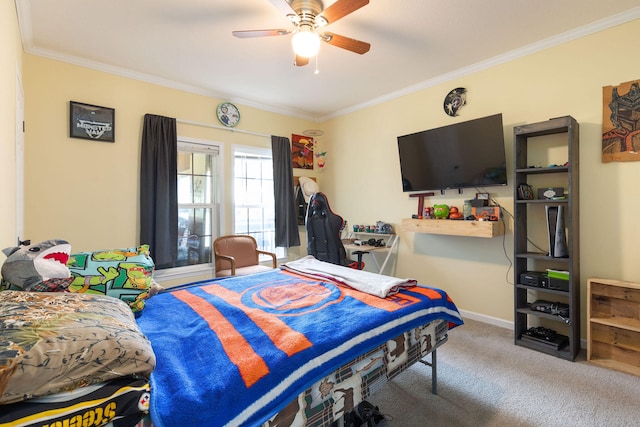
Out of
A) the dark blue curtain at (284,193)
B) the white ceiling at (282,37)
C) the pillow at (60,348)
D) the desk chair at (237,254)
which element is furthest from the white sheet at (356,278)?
the white ceiling at (282,37)

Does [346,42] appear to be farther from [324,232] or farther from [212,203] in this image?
[212,203]

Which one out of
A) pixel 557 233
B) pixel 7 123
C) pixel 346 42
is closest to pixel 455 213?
pixel 557 233

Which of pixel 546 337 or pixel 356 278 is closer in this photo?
pixel 356 278

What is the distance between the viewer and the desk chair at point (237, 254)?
11.7ft

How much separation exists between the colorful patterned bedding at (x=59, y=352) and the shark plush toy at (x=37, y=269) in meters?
0.29

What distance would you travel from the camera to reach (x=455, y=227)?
312cm

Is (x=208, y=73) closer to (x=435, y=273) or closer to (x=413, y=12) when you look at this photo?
(x=413, y=12)

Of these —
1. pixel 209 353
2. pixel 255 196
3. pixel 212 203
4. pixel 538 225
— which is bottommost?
pixel 209 353

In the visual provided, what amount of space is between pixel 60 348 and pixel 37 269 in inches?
31.3

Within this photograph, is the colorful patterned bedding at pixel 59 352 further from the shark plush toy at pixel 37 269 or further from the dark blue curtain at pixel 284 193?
the dark blue curtain at pixel 284 193

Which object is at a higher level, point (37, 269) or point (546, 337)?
point (37, 269)

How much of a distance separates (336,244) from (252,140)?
1.93 m

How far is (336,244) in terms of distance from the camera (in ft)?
11.4

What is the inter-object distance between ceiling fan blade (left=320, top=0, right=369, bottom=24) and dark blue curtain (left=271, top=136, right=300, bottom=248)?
2491 millimetres
